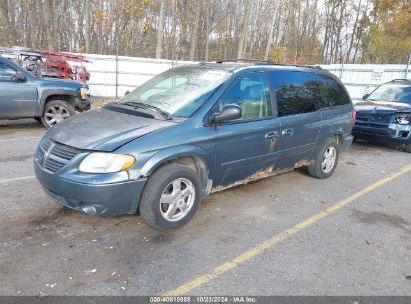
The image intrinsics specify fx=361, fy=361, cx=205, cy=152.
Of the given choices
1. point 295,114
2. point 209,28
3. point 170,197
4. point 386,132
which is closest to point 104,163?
point 170,197

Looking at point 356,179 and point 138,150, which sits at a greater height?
point 138,150

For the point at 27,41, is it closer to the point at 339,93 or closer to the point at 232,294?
the point at 339,93

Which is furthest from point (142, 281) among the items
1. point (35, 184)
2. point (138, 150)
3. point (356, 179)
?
point (356, 179)

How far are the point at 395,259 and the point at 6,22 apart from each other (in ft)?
97.0

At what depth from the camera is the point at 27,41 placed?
27.8 metres

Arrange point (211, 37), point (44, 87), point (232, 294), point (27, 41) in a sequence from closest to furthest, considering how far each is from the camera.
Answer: point (232, 294) < point (44, 87) < point (27, 41) < point (211, 37)

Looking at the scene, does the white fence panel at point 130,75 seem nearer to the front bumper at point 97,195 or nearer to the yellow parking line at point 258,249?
the yellow parking line at point 258,249

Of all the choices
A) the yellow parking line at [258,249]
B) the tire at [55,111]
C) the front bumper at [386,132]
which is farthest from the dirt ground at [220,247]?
the tire at [55,111]

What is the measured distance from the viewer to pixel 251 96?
4477mm

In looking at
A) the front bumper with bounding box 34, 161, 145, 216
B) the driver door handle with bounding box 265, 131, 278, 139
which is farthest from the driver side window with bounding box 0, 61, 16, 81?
the driver door handle with bounding box 265, 131, 278, 139

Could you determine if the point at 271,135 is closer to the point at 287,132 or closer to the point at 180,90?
the point at 287,132

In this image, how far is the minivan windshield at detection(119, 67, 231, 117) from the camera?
4.05 m

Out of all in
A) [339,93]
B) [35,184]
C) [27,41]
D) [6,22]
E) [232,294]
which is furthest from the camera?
[27,41]

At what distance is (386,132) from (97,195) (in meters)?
7.20
